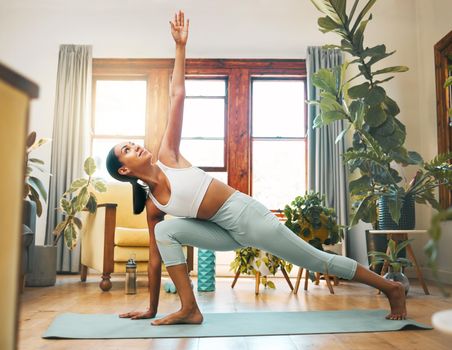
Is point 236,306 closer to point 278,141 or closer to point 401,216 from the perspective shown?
point 401,216

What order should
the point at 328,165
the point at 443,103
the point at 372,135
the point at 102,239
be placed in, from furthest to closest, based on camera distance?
the point at 328,165 → the point at 443,103 → the point at 102,239 → the point at 372,135

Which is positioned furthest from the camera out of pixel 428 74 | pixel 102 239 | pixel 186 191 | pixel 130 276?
pixel 428 74

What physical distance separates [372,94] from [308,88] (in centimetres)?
166

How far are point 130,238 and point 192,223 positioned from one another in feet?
5.65

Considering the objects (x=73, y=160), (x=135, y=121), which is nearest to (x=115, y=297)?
(x=73, y=160)

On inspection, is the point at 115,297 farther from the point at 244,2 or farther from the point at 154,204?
the point at 244,2

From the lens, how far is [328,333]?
2021 mm

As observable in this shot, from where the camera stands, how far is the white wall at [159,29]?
5398 millimetres

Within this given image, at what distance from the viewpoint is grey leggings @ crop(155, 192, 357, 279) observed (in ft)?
7.08

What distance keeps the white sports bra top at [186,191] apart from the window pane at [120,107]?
3.36 meters

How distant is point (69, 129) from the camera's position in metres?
5.20

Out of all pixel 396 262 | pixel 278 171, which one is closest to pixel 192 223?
pixel 396 262

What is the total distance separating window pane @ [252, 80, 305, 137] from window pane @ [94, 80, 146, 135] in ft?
4.12

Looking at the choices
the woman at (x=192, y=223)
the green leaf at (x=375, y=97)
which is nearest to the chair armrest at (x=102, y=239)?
the woman at (x=192, y=223)
